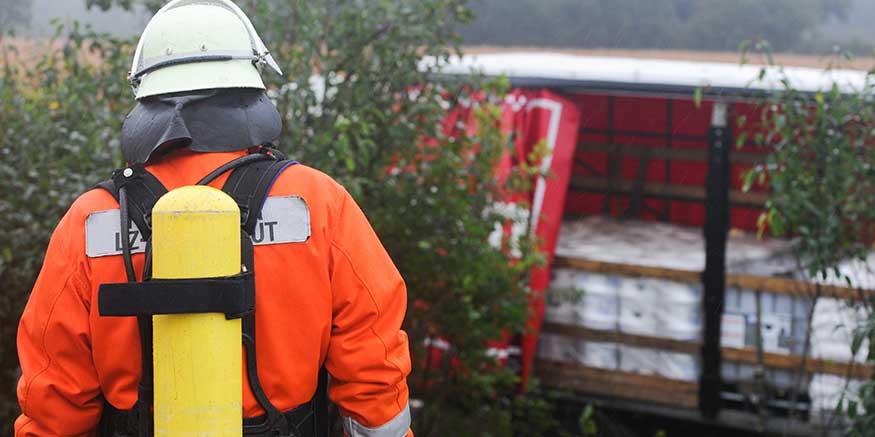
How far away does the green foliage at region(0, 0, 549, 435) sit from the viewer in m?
3.90

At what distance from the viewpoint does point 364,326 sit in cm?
209

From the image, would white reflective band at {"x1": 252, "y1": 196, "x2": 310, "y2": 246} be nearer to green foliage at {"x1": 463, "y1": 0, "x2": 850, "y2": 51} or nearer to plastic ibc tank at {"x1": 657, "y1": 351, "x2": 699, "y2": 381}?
plastic ibc tank at {"x1": 657, "y1": 351, "x2": 699, "y2": 381}

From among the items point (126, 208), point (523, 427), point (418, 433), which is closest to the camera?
point (126, 208)

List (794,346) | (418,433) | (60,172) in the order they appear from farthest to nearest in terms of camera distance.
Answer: (794,346) → (418,433) → (60,172)

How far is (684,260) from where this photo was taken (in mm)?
6672

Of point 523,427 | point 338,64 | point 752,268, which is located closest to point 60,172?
point 338,64

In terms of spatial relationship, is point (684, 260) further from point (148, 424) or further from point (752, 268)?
point (148, 424)

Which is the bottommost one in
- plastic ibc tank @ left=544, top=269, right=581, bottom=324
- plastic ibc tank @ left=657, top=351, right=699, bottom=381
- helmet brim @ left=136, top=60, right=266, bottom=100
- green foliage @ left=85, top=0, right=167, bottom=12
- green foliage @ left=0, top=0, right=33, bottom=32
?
plastic ibc tank @ left=657, top=351, right=699, bottom=381

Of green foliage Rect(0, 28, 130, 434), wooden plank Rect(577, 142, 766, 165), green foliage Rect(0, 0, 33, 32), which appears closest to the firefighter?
green foliage Rect(0, 28, 130, 434)

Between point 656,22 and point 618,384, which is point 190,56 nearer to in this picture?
point 618,384

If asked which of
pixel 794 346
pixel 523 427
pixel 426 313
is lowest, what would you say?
pixel 523 427

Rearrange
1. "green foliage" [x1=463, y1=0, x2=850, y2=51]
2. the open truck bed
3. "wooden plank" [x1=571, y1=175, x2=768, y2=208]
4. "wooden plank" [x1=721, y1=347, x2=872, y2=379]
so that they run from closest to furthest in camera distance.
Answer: "wooden plank" [x1=721, y1=347, x2=872, y2=379]
the open truck bed
"wooden plank" [x1=571, y1=175, x2=768, y2=208]
"green foliage" [x1=463, y1=0, x2=850, y2=51]

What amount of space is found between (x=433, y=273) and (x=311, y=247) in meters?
2.69

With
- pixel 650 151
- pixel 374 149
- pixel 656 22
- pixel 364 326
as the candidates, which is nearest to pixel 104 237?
pixel 364 326
